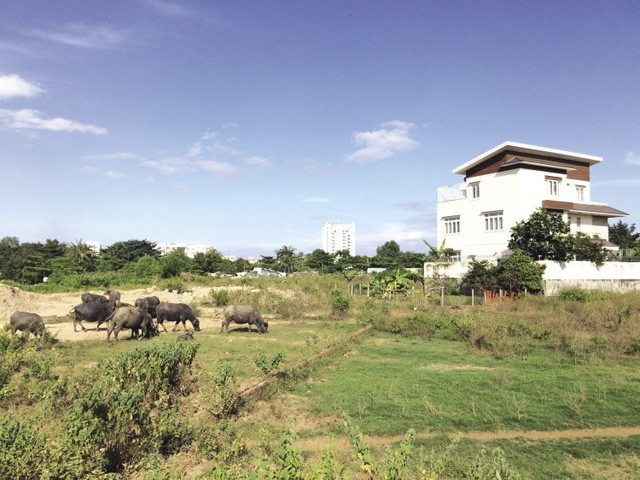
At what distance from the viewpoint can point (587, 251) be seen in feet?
87.8

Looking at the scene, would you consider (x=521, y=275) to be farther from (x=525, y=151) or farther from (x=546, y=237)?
(x=525, y=151)

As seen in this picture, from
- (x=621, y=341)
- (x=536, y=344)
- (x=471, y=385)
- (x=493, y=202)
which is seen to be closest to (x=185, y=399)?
(x=471, y=385)

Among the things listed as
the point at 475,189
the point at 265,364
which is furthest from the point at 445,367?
the point at 475,189

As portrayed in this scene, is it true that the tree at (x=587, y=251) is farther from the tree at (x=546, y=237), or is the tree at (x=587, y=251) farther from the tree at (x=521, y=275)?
the tree at (x=521, y=275)

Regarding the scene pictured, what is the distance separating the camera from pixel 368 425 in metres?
7.28

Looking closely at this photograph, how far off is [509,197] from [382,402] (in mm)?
27057

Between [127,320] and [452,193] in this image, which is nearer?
[127,320]

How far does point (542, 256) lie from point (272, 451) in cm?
2574

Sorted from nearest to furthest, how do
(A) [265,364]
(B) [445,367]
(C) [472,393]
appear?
1. (C) [472,393]
2. (A) [265,364]
3. (B) [445,367]

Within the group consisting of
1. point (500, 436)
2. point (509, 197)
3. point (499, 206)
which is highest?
point (509, 197)

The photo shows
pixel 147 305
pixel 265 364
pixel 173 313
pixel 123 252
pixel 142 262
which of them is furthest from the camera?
pixel 123 252

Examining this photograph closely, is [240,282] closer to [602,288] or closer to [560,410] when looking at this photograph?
[602,288]

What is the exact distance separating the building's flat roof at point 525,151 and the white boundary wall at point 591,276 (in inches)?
404

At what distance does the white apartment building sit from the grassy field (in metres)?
16.0
